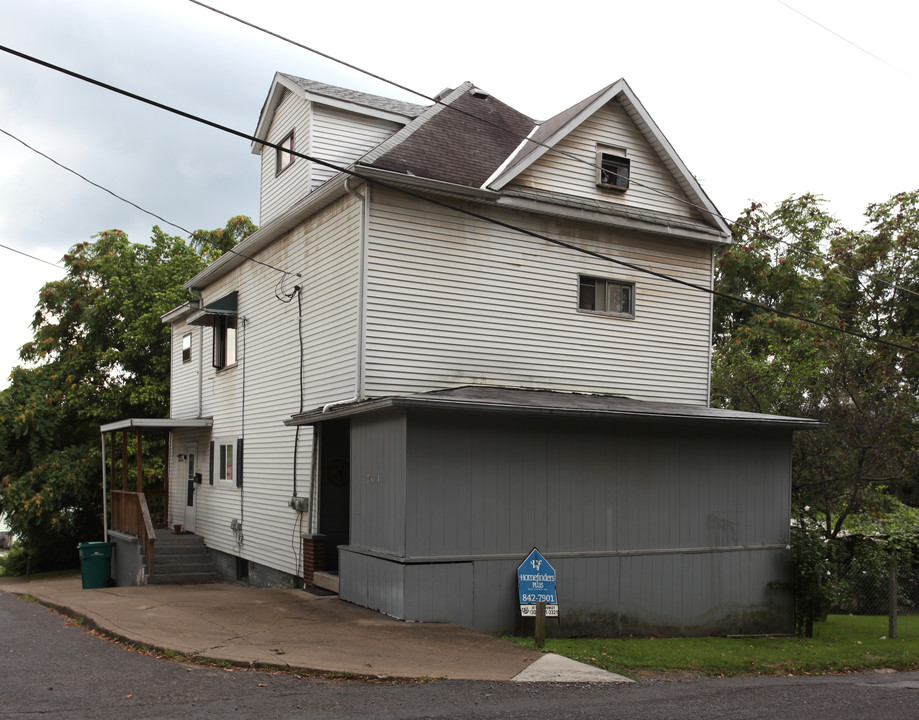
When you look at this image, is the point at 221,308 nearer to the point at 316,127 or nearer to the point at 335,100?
the point at 316,127

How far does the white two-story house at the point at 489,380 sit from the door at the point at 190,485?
3.17 metres

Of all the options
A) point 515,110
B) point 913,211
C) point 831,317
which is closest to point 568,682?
point 515,110

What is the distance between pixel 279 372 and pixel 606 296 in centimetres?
685

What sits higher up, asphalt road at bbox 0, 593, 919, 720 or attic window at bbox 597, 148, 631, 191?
attic window at bbox 597, 148, 631, 191

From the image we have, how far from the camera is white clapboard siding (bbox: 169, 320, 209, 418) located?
79.8 ft

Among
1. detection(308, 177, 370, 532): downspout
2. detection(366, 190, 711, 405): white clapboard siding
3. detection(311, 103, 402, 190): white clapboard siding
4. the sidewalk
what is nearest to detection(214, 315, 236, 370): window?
detection(311, 103, 402, 190): white clapboard siding

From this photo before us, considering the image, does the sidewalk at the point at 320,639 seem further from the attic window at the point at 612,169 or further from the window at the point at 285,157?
the attic window at the point at 612,169

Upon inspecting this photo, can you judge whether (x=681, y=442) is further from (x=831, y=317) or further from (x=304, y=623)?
(x=831, y=317)

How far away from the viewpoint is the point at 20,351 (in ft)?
123

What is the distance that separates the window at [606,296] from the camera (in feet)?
56.0

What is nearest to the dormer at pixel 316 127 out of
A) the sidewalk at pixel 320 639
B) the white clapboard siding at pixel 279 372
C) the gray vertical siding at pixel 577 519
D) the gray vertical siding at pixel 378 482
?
the white clapboard siding at pixel 279 372

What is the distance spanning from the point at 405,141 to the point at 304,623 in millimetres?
8878

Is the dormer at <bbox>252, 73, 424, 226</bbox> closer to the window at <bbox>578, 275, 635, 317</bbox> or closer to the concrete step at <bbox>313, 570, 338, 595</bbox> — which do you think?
the window at <bbox>578, 275, 635, 317</bbox>

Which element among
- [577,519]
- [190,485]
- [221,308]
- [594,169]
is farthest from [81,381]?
[577,519]
